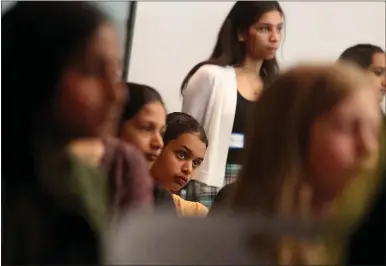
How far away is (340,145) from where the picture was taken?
843mm

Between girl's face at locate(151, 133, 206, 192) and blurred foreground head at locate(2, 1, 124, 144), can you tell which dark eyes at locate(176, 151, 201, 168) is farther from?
blurred foreground head at locate(2, 1, 124, 144)

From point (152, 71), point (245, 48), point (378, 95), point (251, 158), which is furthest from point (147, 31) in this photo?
point (378, 95)

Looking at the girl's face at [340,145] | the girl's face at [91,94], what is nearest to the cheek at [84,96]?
the girl's face at [91,94]

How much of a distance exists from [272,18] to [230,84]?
0.45ft

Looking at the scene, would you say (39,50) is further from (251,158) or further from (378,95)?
(378,95)

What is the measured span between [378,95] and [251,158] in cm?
24

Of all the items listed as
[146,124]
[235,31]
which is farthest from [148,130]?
[235,31]

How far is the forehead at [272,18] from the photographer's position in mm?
907

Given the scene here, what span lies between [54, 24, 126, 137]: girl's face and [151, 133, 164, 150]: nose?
7cm

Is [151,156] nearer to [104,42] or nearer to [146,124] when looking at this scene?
[146,124]

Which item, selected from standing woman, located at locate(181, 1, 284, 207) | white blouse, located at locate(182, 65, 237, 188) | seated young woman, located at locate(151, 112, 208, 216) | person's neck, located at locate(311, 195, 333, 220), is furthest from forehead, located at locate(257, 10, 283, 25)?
person's neck, located at locate(311, 195, 333, 220)

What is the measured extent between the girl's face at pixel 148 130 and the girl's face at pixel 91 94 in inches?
1.2

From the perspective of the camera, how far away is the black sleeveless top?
2.86ft

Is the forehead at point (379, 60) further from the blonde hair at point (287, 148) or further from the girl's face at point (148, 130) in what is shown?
the girl's face at point (148, 130)
